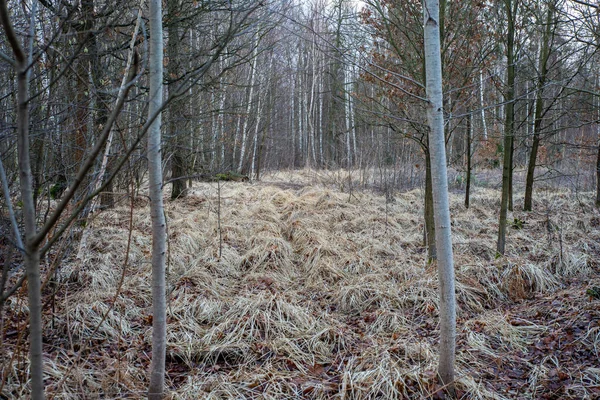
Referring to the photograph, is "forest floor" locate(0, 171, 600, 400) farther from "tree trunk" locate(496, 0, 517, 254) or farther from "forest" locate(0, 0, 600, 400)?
"tree trunk" locate(496, 0, 517, 254)

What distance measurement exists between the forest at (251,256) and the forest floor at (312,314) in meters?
0.02

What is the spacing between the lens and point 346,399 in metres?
2.63

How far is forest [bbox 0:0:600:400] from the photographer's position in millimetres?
2127

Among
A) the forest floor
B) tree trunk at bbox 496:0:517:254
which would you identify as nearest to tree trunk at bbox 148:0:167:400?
the forest floor

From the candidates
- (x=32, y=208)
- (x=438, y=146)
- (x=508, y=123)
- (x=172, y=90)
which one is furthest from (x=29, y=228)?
(x=508, y=123)

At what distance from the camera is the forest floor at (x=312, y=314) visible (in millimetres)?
2676

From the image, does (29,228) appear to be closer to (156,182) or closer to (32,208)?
(32,208)

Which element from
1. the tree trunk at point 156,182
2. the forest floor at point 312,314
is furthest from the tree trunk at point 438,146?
the tree trunk at point 156,182

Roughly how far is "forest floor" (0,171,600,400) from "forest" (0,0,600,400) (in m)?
0.02

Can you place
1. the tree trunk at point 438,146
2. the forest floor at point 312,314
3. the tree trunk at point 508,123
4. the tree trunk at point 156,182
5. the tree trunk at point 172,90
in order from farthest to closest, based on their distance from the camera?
the tree trunk at point 172,90 → the tree trunk at point 508,123 → the forest floor at point 312,314 → the tree trunk at point 438,146 → the tree trunk at point 156,182

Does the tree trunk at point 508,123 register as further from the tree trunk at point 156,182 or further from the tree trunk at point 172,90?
the tree trunk at point 156,182

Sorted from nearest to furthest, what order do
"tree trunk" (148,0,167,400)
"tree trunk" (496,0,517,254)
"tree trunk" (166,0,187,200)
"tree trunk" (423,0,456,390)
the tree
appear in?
the tree < "tree trunk" (148,0,167,400) < "tree trunk" (423,0,456,390) < "tree trunk" (496,0,517,254) < "tree trunk" (166,0,187,200)

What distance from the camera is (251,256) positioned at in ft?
17.8

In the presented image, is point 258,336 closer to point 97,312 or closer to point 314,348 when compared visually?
point 314,348
